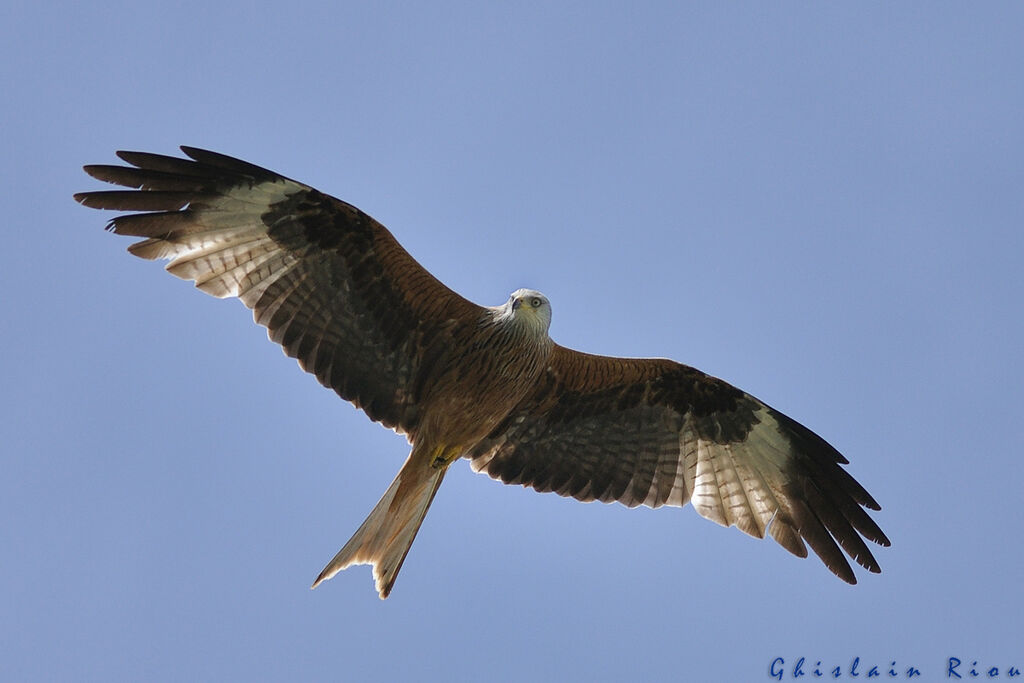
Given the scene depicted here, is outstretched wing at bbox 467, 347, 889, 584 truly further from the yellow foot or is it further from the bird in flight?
the yellow foot

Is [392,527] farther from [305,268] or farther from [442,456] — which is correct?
[305,268]

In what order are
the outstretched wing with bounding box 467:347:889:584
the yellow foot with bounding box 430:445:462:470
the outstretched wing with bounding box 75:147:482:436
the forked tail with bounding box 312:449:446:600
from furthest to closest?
the outstretched wing with bounding box 467:347:889:584
the yellow foot with bounding box 430:445:462:470
the forked tail with bounding box 312:449:446:600
the outstretched wing with bounding box 75:147:482:436

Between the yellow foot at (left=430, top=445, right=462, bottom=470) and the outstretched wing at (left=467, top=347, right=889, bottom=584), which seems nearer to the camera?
the yellow foot at (left=430, top=445, right=462, bottom=470)

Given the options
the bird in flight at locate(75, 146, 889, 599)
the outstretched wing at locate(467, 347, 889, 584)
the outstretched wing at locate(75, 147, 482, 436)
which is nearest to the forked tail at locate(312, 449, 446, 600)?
the bird in flight at locate(75, 146, 889, 599)

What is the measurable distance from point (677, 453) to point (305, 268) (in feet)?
12.2

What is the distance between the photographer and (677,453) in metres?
12.0

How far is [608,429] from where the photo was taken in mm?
11844

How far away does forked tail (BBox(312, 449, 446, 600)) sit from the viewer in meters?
10.6

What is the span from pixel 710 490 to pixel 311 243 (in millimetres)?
4185

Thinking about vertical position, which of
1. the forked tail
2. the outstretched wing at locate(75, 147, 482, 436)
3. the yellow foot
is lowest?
the forked tail

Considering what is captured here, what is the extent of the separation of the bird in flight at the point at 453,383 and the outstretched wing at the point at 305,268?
12 millimetres

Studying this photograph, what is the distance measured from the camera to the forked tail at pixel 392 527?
1059cm

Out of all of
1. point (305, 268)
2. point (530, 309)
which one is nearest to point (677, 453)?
point (530, 309)

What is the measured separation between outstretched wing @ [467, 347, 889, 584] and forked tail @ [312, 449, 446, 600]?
89 centimetres
